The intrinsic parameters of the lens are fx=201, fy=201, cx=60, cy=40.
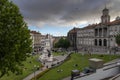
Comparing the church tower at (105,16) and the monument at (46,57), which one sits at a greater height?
the church tower at (105,16)

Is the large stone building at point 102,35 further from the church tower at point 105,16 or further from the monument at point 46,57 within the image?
the monument at point 46,57

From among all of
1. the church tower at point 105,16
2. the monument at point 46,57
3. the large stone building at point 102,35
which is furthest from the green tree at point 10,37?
the church tower at point 105,16

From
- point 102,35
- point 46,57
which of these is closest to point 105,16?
point 102,35

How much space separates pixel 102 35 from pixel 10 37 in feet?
285

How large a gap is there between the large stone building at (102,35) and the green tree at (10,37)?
2705 inches

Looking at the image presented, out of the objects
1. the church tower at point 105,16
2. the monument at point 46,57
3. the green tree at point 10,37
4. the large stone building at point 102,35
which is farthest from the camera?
the church tower at point 105,16

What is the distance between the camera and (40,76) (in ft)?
136

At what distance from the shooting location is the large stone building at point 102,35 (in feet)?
316

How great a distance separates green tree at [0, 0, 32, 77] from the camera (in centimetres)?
2545

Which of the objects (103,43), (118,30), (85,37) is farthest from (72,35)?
(118,30)

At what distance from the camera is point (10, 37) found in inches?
1003

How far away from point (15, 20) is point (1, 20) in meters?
1.98

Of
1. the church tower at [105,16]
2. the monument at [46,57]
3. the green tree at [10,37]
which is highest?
the church tower at [105,16]

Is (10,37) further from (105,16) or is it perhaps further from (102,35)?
(105,16)
